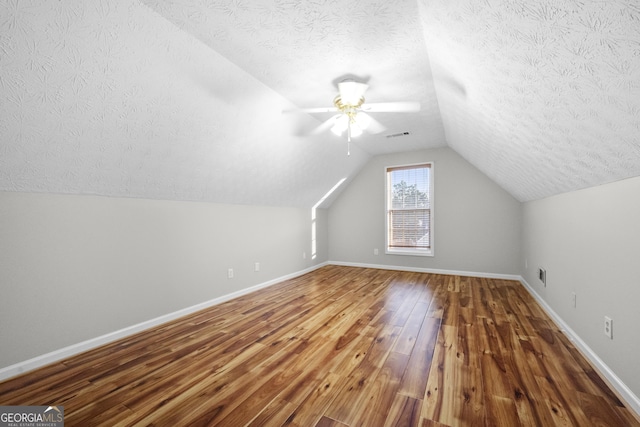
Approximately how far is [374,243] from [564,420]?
4263 millimetres

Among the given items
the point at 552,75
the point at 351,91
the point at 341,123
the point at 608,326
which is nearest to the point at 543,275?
the point at 608,326

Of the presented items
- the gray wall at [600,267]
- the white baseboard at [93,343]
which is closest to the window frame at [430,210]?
the gray wall at [600,267]

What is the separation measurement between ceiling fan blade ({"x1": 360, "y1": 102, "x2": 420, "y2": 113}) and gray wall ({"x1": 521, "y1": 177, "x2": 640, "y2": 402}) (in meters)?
1.77

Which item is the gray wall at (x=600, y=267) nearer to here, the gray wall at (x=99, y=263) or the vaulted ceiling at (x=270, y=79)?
the vaulted ceiling at (x=270, y=79)

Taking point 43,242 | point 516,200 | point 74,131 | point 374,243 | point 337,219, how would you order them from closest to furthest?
point 74,131, point 43,242, point 516,200, point 374,243, point 337,219

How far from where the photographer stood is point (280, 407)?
1.52 meters

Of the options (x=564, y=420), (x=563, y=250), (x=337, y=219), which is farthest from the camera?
(x=337, y=219)

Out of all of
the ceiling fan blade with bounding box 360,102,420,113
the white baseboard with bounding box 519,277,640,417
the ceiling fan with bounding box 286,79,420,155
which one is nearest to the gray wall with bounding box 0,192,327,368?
the ceiling fan with bounding box 286,79,420,155

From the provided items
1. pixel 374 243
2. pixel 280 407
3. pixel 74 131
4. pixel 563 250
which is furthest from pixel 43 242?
pixel 374 243

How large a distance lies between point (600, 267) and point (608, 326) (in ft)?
1.30

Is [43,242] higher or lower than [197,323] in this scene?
higher

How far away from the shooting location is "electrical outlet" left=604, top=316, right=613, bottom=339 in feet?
5.59

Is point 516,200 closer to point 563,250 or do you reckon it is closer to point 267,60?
point 563,250

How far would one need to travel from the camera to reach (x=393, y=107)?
3123 millimetres
